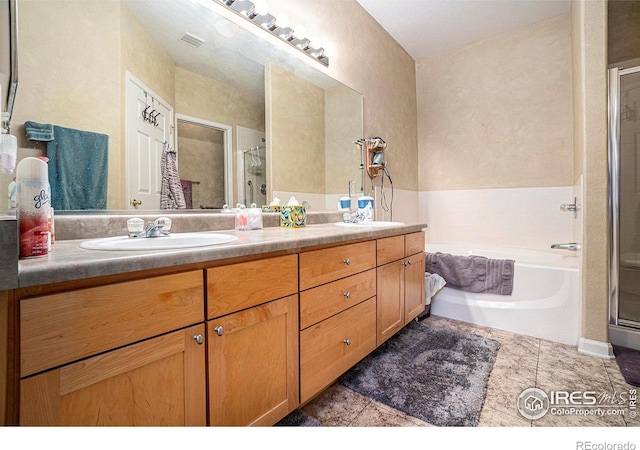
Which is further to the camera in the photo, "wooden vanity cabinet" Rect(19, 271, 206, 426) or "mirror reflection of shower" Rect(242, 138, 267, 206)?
"mirror reflection of shower" Rect(242, 138, 267, 206)

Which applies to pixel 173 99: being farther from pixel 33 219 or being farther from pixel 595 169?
pixel 595 169

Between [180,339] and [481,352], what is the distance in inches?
67.6

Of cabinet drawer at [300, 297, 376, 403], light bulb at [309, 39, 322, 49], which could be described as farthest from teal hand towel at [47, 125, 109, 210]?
light bulb at [309, 39, 322, 49]

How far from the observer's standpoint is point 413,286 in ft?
6.38

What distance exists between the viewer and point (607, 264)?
1.67 meters

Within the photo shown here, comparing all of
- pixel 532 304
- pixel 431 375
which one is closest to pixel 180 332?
pixel 431 375

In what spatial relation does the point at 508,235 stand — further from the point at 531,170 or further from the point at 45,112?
the point at 45,112

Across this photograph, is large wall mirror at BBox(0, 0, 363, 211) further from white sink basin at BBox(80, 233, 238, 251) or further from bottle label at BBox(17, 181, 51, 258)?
bottle label at BBox(17, 181, 51, 258)

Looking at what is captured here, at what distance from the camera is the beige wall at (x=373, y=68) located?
7.01 feet

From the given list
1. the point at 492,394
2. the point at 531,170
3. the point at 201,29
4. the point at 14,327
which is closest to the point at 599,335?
the point at 492,394

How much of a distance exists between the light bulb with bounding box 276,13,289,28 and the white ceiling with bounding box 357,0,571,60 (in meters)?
1.00

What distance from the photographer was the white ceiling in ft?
8.10

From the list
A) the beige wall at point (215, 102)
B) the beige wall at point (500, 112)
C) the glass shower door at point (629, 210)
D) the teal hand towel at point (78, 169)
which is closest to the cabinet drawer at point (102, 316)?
the teal hand towel at point (78, 169)

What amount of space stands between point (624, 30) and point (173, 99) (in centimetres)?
321
